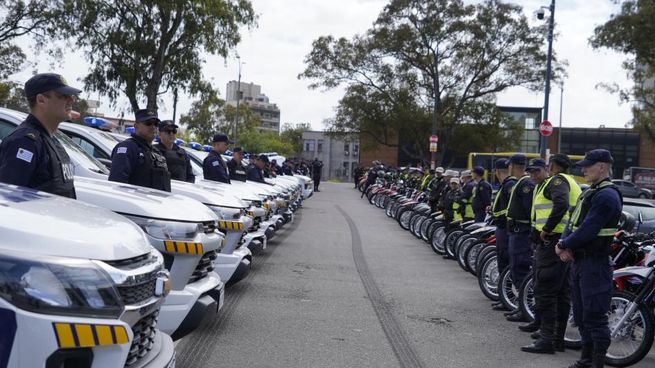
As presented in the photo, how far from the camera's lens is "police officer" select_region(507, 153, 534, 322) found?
830 centimetres

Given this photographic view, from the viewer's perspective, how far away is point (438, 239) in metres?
15.2

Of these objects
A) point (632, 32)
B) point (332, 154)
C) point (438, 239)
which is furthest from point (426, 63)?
point (332, 154)

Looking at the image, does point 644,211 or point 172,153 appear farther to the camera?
point 644,211

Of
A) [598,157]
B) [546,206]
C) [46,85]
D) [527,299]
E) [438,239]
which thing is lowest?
[438,239]

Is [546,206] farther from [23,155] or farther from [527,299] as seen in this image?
[23,155]

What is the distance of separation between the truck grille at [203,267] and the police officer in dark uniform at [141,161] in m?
1.41

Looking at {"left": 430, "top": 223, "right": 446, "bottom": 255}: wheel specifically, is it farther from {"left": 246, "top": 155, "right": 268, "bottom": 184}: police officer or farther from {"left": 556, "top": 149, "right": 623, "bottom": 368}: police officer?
{"left": 556, "top": 149, "right": 623, "bottom": 368}: police officer

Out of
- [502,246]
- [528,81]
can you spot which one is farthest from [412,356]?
[528,81]

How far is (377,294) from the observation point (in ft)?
30.9

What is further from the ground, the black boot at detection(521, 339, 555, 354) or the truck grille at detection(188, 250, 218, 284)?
the truck grille at detection(188, 250, 218, 284)

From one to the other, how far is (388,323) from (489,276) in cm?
262

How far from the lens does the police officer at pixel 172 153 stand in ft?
27.6

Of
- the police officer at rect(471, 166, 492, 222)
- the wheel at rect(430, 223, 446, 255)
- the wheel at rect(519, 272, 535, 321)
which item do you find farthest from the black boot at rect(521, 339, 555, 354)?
the wheel at rect(430, 223, 446, 255)

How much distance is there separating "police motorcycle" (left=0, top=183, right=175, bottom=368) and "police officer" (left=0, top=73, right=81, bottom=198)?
84cm
